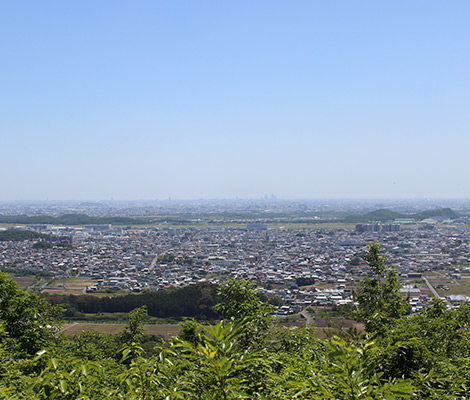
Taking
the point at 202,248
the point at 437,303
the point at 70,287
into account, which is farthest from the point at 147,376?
the point at 202,248

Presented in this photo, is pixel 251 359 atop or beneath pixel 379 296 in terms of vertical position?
atop

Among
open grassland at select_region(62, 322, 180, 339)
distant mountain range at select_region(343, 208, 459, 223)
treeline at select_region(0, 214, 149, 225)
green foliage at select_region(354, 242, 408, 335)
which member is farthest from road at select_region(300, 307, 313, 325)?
treeline at select_region(0, 214, 149, 225)

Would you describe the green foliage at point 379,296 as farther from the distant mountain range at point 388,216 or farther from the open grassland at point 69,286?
the distant mountain range at point 388,216

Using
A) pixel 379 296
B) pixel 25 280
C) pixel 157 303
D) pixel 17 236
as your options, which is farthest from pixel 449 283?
pixel 17 236

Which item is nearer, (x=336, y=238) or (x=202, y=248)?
(x=202, y=248)

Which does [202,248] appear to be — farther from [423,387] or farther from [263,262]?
[423,387]

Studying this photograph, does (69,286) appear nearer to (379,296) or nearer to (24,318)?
(24,318)
